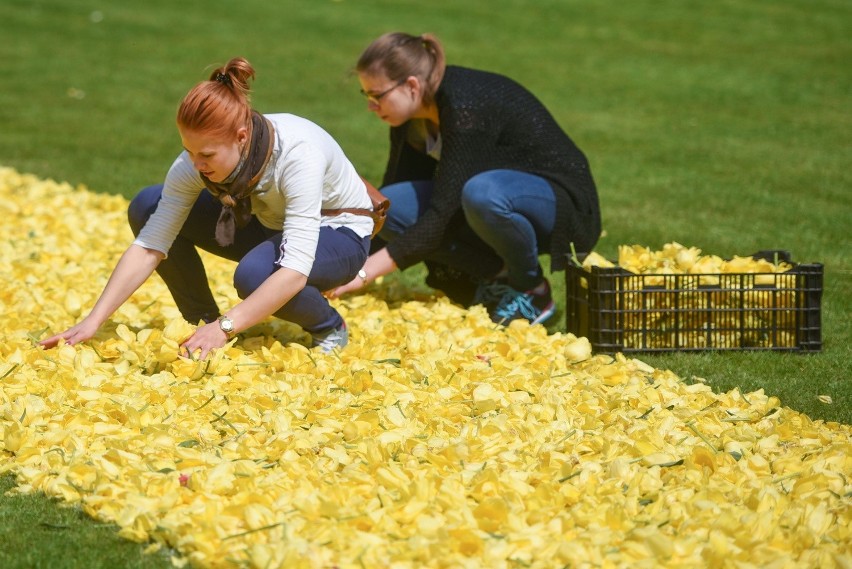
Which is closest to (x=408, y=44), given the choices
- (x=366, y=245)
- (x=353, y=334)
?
(x=366, y=245)

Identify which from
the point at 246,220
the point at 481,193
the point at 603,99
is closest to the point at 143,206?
the point at 246,220

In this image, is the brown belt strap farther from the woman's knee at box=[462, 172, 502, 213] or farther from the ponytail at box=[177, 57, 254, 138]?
the ponytail at box=[177, 57, 254, 138]

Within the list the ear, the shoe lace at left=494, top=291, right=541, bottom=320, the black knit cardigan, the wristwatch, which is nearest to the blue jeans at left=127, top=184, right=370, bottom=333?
the wristwatch

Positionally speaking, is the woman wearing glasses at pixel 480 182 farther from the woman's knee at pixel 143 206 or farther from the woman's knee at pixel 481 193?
the woman's knee at pixel 143 206

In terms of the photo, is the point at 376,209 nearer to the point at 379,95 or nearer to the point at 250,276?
the point at 379,95

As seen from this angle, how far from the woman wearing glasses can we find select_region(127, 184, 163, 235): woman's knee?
0.84 metres

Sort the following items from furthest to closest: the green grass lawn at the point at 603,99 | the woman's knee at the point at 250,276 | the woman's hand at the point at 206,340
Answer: the green grass lawn at the point at 603,99 → the woman's knee at the point at 250,276 → the woman's hand at the point at 206,340

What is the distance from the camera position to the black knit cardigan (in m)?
4.98

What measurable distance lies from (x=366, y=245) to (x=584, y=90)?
7369 millimetres

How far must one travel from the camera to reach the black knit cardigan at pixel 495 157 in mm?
4980

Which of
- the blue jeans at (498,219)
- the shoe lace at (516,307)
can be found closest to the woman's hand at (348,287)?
the blue jeans at (498,219)

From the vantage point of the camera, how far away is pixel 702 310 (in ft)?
15.2

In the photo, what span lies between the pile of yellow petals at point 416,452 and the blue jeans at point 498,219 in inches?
17.9

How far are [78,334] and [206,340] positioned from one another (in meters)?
0.54
